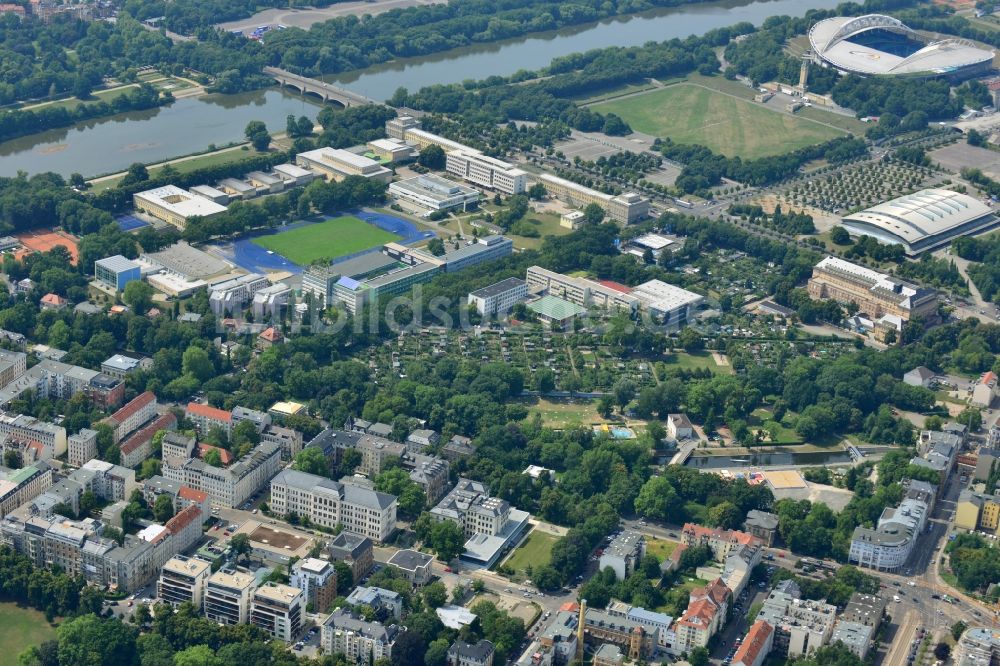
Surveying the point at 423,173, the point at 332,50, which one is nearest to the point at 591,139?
the point at 423,173

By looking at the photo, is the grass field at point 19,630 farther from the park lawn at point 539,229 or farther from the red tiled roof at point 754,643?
the park lawn at point 539,229

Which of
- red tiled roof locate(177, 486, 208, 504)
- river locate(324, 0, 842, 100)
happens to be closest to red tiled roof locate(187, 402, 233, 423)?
red tiled roof locate(177, 486, 208, 504)

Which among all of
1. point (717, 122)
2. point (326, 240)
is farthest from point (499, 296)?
→ point (717, 122)

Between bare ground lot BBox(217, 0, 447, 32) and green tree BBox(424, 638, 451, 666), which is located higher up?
green tree BBox(424, 638, 451, 666)

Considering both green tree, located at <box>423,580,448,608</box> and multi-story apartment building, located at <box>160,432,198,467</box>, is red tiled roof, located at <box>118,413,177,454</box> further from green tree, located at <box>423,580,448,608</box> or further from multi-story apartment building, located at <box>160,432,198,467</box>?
green tree, located at <box>423,580,448,608</box>

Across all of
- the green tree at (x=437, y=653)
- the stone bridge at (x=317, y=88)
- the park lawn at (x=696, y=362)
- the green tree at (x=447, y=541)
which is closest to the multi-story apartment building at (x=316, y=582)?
the green tree at (x=447, y=541)

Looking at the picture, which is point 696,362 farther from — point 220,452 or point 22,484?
point 22,484

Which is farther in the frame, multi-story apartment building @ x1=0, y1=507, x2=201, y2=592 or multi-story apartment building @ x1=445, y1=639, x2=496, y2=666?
multi-story apartment building @ x1=0, y1=507, x2=201, y2=592
